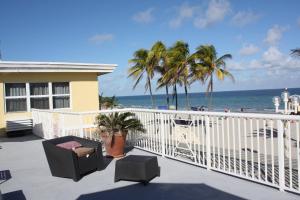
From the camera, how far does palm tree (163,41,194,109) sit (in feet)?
56.9

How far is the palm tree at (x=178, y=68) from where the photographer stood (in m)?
17.3

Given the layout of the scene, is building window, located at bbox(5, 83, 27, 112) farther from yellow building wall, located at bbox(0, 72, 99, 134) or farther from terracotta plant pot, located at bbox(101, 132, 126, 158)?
terracotta plant pot, located at bbox(101, 132, 126, 158)

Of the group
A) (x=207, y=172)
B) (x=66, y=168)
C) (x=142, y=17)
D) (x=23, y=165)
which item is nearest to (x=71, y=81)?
(x=23, y=165)

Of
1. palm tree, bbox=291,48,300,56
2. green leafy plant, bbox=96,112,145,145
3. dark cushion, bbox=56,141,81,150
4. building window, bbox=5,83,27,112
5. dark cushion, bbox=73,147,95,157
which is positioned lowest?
dark cushion, bbox=73,147,95,157

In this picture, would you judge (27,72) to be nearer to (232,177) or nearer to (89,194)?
(89,194)

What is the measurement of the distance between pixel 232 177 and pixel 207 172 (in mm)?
489

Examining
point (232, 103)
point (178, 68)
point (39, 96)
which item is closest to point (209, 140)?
point (39, 96)

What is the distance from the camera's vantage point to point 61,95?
1203 centimetres

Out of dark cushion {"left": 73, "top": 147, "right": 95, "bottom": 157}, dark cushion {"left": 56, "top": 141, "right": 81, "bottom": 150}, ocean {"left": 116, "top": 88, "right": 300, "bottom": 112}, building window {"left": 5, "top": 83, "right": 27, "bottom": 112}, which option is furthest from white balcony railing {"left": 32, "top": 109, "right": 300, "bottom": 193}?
ocean {"left": 116, "top": 88, "right": 300, "bottom": 112}

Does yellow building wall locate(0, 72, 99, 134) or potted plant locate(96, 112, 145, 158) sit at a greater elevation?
yellow building wall locate(0, 72, 99, 134)

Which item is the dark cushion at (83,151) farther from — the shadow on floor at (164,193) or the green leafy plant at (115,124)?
the green leafy plant at (115,124)

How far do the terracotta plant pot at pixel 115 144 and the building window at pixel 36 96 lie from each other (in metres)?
6.01

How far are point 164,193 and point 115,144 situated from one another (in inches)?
98.1

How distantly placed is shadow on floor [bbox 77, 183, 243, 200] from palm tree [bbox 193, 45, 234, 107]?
553 inches
